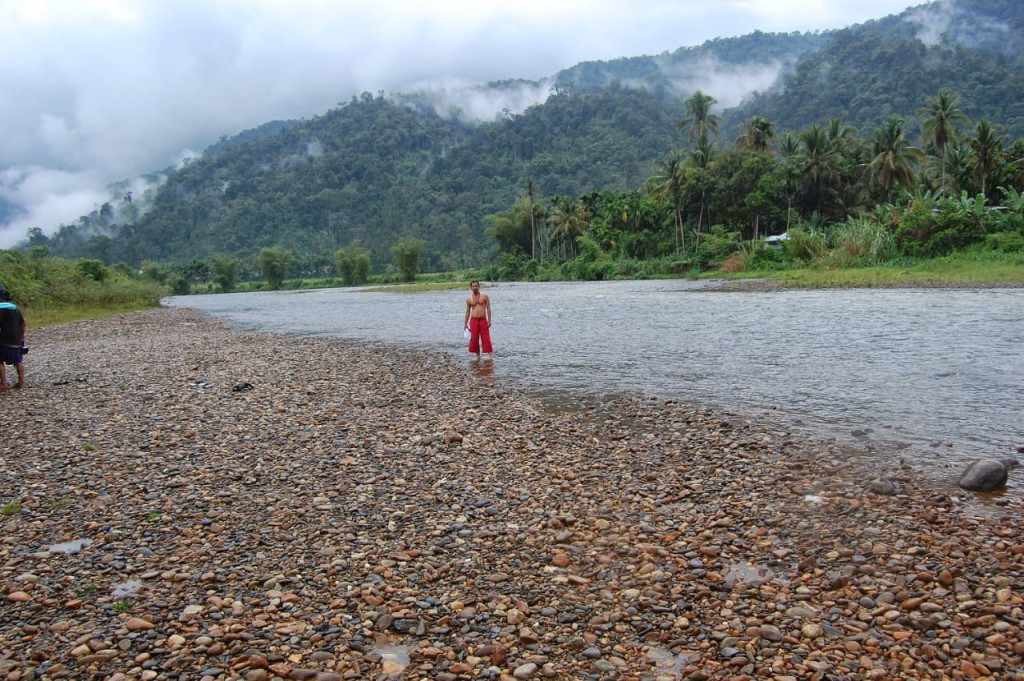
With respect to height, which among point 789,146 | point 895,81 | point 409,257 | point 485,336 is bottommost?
point 485,336

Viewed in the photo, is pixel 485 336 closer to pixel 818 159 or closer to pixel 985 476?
pixel 985 476

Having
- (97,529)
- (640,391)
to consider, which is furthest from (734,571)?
(640,391)

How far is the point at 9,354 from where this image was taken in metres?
14.7

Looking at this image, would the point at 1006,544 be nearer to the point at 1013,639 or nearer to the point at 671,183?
the point at 1013,639

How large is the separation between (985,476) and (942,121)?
77787mm

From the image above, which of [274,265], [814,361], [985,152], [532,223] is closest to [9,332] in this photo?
[814,361]

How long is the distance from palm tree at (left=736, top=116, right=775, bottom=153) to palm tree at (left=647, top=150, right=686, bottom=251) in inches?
330

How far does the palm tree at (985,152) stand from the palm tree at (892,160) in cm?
621

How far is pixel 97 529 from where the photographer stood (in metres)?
6.59

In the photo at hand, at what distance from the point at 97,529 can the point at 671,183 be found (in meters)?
82.9

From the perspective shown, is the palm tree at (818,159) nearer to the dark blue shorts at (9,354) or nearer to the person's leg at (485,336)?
the person's leg at (485,336)

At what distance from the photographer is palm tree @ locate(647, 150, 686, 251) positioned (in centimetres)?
8281

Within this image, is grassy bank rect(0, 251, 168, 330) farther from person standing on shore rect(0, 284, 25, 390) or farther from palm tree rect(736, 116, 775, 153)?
palm tree rect(736, 116, 775, 153)

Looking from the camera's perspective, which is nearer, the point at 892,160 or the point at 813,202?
the point at 892,160
